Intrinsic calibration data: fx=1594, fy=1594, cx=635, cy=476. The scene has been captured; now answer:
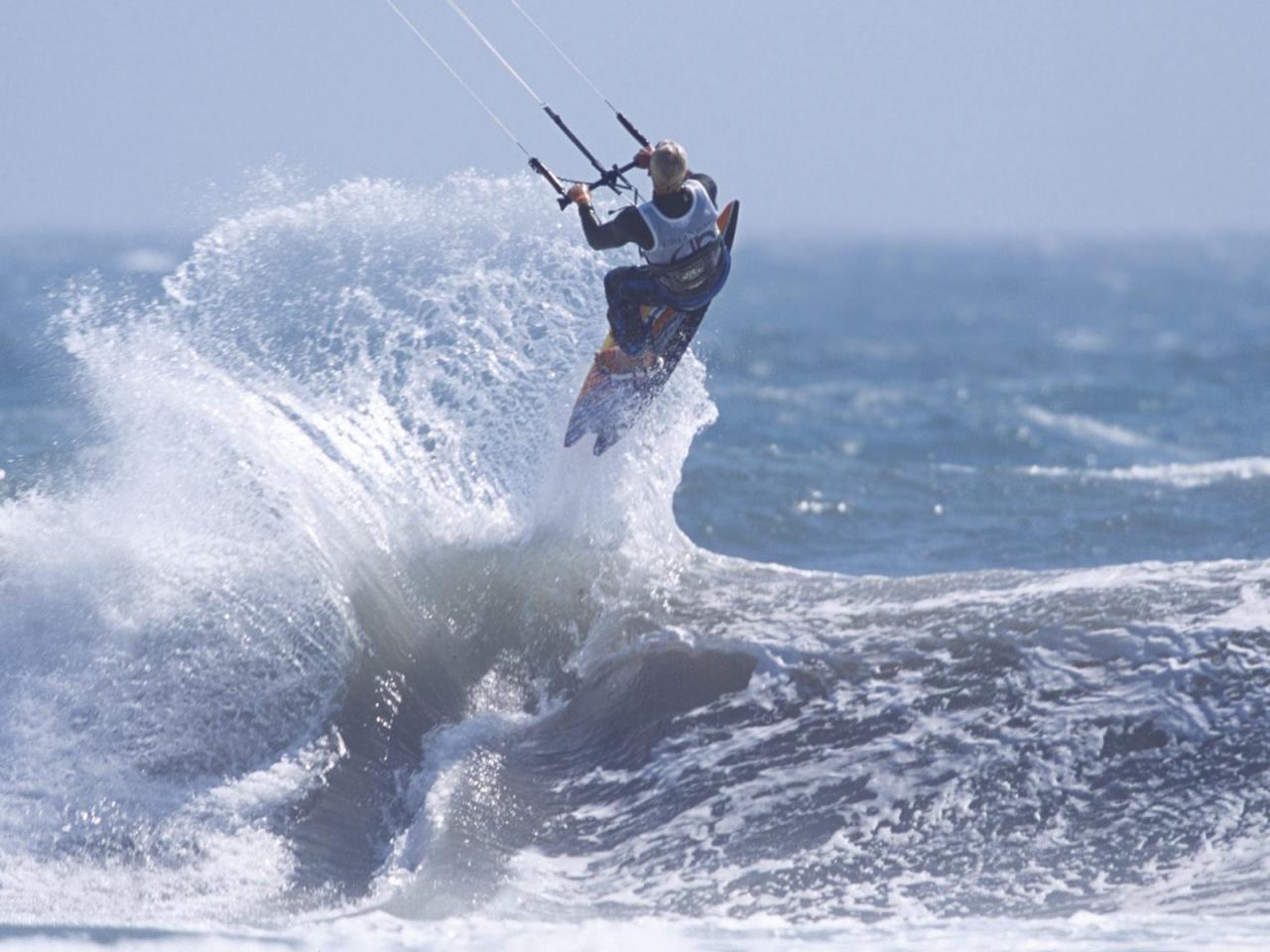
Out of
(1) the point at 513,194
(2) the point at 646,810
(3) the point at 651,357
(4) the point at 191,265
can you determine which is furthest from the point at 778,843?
(4) the point at 191,265

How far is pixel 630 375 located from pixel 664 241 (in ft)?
3.93

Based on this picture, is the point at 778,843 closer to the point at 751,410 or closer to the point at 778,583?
the point at 778,583

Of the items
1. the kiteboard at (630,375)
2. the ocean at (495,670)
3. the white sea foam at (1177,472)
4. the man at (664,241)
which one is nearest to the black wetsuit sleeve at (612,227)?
the man at (664,241)

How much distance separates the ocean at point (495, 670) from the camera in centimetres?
586

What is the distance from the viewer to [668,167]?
757 centimetres

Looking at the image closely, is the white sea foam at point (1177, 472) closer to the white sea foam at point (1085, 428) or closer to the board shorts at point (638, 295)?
the white sea foam at point (1085, 428)

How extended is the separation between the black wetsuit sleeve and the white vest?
→ 0.15 feet

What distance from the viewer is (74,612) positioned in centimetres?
775

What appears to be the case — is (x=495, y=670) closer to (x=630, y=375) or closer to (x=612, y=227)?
(x=630, y=375)

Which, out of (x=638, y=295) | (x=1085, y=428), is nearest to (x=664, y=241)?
(x=638, y=295)

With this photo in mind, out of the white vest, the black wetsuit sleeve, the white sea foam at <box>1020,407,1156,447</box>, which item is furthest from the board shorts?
the white sea foam at <box>1020,407,1156,447</box>

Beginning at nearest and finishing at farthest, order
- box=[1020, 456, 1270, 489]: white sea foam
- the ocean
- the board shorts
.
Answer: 1. the ocean
2. the board shorts
3. box=[1020, 456, 1270, 489]: white sea foam

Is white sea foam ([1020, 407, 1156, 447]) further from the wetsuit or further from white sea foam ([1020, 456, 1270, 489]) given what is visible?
the wetsuit

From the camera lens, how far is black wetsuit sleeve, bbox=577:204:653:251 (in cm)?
761
